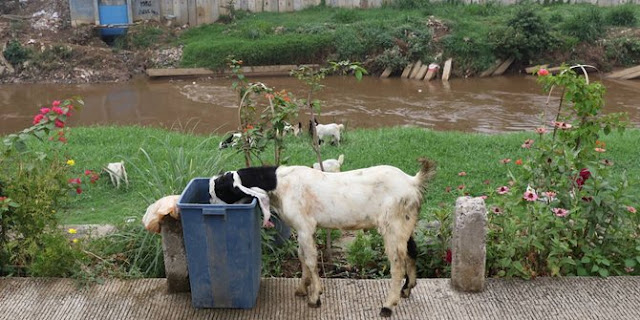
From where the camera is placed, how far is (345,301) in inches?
175

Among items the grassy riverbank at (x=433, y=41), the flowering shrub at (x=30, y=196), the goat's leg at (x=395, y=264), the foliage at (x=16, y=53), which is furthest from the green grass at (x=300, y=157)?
the foliage at (x=16, y=53)

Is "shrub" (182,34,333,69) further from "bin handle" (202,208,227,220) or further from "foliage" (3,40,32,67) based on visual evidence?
"bin handle" (202,208,227,220)

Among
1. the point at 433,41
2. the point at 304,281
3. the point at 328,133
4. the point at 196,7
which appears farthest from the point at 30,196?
the point at 196,7

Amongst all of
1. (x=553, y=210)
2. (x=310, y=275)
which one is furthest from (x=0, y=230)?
(x=553, y=210)

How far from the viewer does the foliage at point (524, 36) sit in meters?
17.4

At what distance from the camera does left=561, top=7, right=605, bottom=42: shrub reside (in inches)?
720

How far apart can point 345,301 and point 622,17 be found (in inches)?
699

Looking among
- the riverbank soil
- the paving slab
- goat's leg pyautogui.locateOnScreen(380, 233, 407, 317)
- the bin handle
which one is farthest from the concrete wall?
goat's leg pyautogui.locateOnScreen(380, 233, 407, 317)

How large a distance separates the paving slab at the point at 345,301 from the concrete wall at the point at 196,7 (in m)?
15.2

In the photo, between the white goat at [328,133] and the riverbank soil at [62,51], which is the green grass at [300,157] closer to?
the white goat at [328,133]

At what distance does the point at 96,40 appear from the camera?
61.0ft

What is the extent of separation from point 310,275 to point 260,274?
0.42 meters

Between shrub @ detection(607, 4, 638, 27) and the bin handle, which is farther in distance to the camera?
shrub @ detection(607, 4, 638, 27)

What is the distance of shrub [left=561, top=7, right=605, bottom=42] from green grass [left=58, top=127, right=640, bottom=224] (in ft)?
29.1
